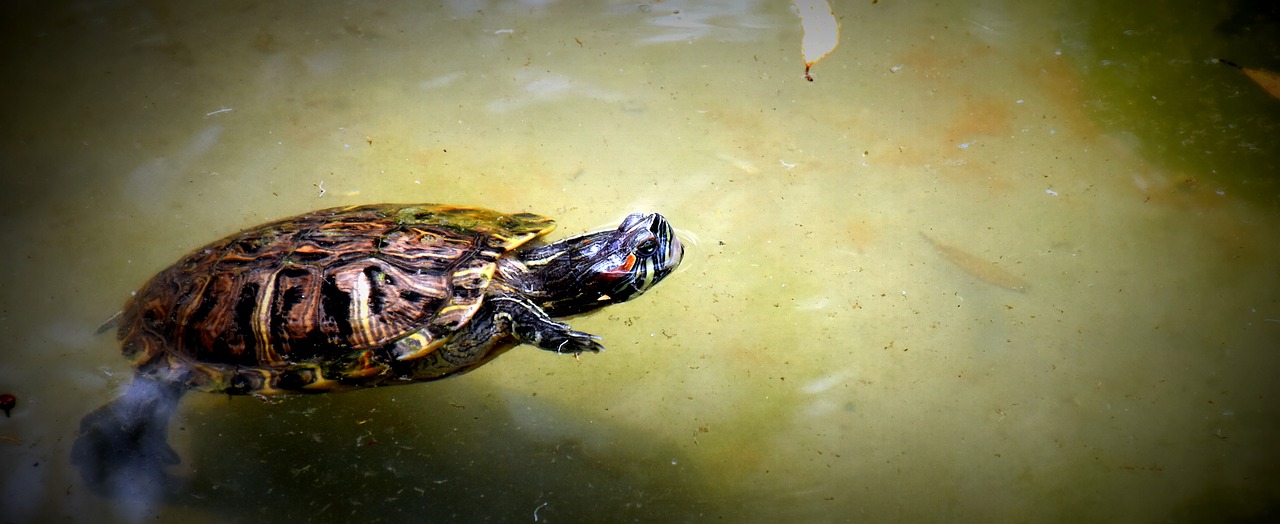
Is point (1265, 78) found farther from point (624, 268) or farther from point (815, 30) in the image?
point (624, 268)

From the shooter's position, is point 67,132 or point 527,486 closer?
point 527,486

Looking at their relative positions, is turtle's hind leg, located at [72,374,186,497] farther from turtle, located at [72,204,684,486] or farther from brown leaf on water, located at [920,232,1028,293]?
brown leaf on water, located at [920,232,1028,293]

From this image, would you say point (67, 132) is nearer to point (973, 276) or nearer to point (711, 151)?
point (711, 151)

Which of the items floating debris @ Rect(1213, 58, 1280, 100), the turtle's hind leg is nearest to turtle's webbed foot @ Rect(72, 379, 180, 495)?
the turtle's hind leg

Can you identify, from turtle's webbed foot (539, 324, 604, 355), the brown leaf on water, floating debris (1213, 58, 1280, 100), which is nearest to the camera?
turtle's webbed foot (539, 324, 604, 355)

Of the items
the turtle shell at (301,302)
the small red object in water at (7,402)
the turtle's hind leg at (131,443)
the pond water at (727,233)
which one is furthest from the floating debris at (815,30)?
the small red object in water at (7,402)

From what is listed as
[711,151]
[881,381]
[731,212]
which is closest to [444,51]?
[711,151]
